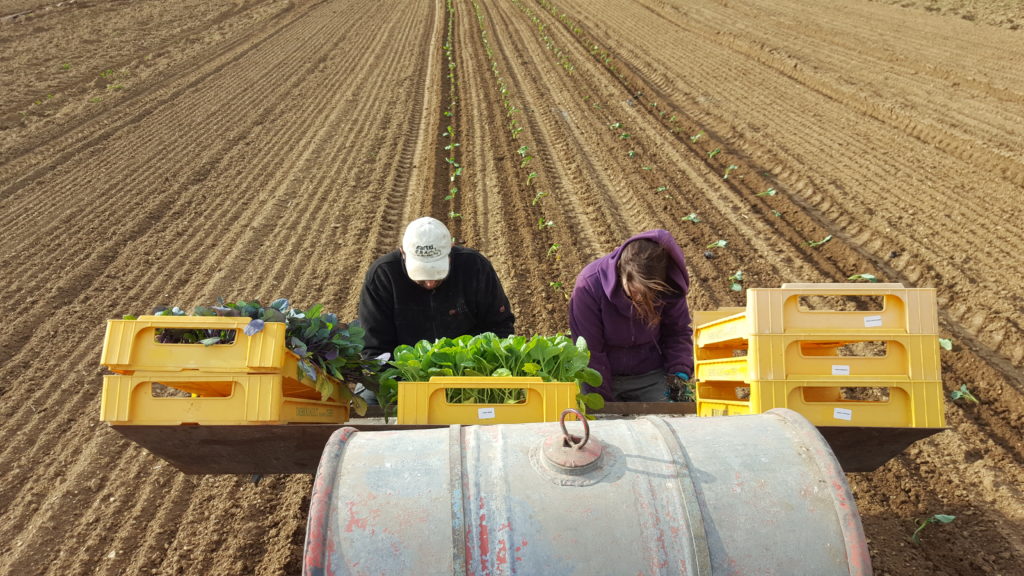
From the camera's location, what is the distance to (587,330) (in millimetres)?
3873

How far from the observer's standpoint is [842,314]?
2.67m

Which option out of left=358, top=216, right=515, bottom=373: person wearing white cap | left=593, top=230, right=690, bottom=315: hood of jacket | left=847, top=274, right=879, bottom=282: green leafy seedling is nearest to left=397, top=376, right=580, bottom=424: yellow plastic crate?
left=593, top=230, right=690, bottom=315: hood of jacket

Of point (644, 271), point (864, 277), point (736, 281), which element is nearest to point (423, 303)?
point (644, 271)

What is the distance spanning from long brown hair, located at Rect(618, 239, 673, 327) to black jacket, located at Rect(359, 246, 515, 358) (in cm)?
96

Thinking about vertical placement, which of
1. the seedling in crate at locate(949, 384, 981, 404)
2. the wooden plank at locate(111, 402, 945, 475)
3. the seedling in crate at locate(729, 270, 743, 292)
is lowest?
the seedling in crate at locate(949, 384, 981, 404)

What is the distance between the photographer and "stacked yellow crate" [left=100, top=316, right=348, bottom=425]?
101 inches

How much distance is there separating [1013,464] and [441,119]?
1091 cm

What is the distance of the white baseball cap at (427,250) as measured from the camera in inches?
144

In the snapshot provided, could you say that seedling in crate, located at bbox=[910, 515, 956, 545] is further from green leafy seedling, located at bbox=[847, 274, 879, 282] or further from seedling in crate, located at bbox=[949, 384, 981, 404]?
green leafy seedling, located at bbox=[847, 274, 879, 282]

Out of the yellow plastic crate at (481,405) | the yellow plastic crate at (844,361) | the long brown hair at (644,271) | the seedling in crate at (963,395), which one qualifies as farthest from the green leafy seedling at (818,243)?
the yellow plastic crate at (481,405)

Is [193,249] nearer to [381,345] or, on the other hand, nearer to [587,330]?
[381,345]

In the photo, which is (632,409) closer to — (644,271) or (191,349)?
(644,271)

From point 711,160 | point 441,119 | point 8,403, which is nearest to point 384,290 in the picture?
point 8,403

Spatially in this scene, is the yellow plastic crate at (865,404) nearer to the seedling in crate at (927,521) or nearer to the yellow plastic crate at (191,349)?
the seedling in crate at (927,521)
